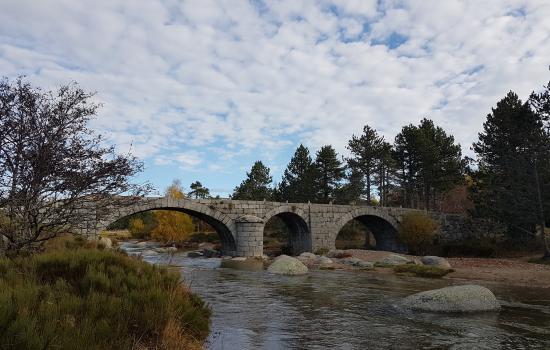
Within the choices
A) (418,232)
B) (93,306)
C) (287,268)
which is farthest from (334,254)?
(93,306)

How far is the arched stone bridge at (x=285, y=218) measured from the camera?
33000 mm

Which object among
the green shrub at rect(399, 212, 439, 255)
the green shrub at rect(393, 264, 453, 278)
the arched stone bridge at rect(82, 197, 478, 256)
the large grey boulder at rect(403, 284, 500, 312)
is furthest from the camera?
the green shrub at rect(399, 212, 439, 255)

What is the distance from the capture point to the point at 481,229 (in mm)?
44938

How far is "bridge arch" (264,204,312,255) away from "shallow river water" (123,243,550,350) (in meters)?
19.3

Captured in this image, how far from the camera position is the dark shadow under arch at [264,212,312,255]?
3856 cm

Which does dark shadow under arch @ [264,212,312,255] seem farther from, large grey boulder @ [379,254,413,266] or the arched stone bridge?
large grey boulder @ [379,254,413,266]

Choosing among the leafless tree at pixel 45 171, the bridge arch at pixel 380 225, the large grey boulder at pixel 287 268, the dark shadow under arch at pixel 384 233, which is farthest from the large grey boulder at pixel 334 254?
the leafless tree at pixel 45 171

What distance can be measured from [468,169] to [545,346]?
36953mm

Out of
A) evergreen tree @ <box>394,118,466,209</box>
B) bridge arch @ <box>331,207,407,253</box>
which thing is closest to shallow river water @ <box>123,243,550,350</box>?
bridge arch @ <box>331,207,407,253</box>

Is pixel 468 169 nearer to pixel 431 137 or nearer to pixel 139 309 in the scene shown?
pixel 431 137

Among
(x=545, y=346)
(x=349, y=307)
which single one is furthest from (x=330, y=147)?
(x=545, y=346)

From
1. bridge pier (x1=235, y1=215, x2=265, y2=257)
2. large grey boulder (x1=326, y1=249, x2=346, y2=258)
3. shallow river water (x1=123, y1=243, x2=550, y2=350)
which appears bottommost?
shallow river water (x1=123, y1=243, x2=550, y2=350)

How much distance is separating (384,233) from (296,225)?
34.5ft

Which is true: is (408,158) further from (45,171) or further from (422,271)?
(45,171)
